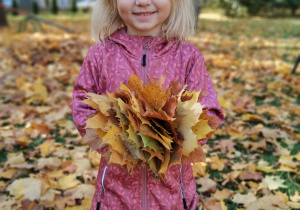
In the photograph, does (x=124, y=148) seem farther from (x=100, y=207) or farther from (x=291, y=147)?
(x=291, y=147)

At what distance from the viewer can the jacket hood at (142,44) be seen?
1.72 meters

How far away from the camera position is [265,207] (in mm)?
2260

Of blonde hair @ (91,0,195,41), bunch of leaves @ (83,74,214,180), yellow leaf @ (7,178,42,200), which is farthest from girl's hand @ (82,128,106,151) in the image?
yellow leaf @ (7,178,42,200)

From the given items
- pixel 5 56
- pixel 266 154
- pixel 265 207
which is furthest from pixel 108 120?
pixel 5 56

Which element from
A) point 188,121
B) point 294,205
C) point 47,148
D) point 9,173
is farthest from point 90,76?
point 294,205

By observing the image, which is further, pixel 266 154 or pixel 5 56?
pixel 5 56

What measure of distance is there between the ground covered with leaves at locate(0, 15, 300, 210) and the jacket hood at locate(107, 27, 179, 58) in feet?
3.75

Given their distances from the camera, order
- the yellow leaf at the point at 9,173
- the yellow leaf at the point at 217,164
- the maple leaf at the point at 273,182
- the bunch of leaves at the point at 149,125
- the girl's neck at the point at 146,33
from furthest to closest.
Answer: the yellow leaf at the point at 217,164 → the yellow leaf at the point at 9,173 → the maple leaf at the point at 273,182 → the girl's neck at the point at 146,33 → the bunch of leaves at the point at 149,125

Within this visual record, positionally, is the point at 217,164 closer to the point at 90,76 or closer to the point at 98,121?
the point at 90,76

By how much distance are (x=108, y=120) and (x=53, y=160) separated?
1.66 meters

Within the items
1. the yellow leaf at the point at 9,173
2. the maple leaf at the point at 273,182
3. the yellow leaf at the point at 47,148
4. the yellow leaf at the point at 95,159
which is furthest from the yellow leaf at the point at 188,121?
the yellow leaf at the point at 47,148

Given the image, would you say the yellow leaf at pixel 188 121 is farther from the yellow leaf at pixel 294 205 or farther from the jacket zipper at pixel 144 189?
the yellow leaf at pixel 294 205

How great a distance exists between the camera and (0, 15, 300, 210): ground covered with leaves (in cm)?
241

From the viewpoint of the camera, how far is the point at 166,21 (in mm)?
1836
